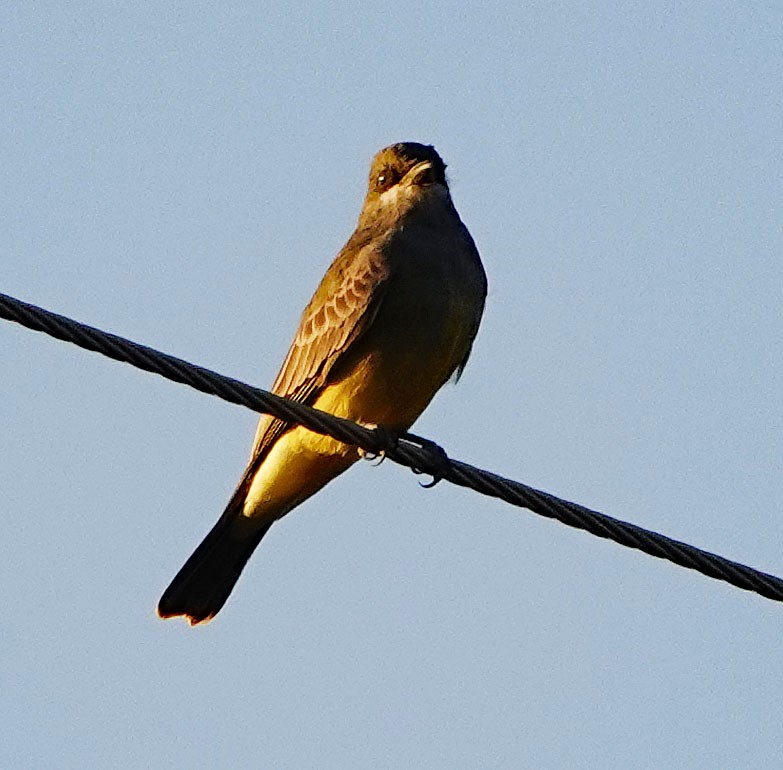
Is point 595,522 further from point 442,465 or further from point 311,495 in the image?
point 311,495

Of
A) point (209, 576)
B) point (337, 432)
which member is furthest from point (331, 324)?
point (337, 432)

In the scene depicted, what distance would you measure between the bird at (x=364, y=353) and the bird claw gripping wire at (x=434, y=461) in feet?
1.14

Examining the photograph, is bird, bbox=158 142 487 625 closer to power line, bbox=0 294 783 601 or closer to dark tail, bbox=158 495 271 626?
dark tail, bbox=158 495 271 626

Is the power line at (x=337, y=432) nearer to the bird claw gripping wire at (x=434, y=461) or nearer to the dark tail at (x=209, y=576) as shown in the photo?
the bird claw gripping wire at (x=434, y=461)

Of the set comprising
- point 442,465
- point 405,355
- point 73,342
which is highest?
point 405,355

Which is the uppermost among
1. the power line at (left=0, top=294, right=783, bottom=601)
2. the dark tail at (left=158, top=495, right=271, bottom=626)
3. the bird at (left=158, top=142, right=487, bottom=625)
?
the bird at (left=158, top=142, right=487, bottom=625)

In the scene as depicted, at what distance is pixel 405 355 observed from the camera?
8.16 metres

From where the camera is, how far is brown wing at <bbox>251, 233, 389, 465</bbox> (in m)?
8.30

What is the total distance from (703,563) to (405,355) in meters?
2.83

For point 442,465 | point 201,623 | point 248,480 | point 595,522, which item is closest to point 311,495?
point 248,480

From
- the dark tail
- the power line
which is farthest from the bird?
the power line

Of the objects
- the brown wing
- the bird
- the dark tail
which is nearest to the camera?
the bird

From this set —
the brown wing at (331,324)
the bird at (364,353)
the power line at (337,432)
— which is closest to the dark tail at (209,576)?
the bird at (364,353)

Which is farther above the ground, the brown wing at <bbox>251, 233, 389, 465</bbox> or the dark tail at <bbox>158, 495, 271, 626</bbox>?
the brown wing at <bbox>251, 233, 389, 465</bbox>
